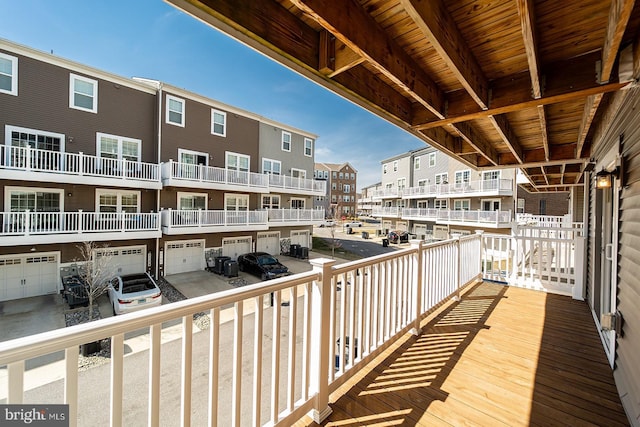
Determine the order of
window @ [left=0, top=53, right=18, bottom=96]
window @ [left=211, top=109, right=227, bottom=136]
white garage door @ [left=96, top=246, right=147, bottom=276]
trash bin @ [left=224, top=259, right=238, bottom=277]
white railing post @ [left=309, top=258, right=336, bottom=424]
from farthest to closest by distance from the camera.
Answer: window @ [left=211, top=109, right=227, bottom=136], trash bin @ [left=224, top=259, right=238, bottom=277], white garage door @ [left=96, top=246, right=147, bottom=276], window @ [left=0, top=53, right=18, bottom=96], white railing post @ [left=309, top=258, right=336, bottom=424]

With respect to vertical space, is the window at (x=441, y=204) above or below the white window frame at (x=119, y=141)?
below

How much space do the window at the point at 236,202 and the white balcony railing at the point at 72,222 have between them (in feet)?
11.9

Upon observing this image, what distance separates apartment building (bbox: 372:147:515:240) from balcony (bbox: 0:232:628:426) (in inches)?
482

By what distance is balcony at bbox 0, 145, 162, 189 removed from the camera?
25.5 feet

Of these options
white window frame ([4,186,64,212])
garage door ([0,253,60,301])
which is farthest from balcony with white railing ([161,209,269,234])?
garage door ([0,253,60,301])

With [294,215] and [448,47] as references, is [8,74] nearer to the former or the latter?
[294,215]

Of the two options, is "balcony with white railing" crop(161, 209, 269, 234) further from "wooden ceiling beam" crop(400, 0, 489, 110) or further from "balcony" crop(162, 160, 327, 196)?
"wooden ceiling beam" crop(400, 0, 489, 110)

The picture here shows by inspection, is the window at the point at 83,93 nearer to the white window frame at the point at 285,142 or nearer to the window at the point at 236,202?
the window at the point at 236,202

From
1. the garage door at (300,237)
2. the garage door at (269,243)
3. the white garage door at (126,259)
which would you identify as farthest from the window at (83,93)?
the garage door at (300,237)

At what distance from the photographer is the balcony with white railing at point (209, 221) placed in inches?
423

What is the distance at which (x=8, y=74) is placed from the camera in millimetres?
8281

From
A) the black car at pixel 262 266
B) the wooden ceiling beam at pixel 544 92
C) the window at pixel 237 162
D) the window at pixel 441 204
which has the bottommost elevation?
the black car at pixel 262 266

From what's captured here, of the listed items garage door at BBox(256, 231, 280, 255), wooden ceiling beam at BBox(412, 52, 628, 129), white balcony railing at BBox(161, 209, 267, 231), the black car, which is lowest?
the black car

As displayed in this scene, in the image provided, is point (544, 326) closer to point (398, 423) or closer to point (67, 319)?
point (398, 423)
